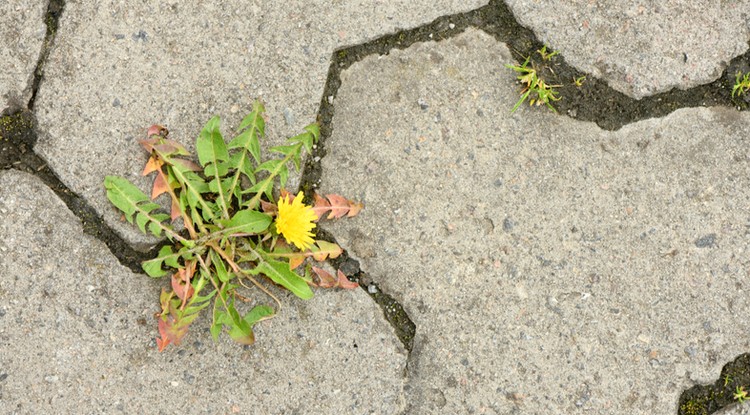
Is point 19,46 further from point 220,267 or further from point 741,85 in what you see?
point 741,85

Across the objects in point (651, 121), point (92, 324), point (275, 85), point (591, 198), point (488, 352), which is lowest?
point (488, 352)

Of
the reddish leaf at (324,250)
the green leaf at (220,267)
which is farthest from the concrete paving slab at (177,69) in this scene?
the reddish leaf at (324,250)

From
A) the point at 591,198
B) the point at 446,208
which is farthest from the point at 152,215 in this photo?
the point at 591,198

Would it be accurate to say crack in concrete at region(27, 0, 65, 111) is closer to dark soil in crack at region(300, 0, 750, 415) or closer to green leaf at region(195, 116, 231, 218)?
green leaf at region(195, 116, 231, 218)

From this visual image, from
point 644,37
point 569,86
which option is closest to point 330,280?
point 569,86

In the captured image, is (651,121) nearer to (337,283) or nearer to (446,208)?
(446,208)

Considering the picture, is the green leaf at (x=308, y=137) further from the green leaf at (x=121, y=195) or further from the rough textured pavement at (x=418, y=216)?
the green leaf at (x=121, y=195)
